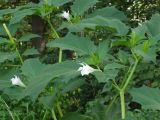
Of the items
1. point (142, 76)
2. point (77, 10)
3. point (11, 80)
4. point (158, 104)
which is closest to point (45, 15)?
point (77, 10)

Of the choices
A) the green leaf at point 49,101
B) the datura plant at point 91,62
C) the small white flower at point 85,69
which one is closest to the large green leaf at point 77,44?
the datura plant at point 91,62

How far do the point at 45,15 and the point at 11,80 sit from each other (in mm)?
277

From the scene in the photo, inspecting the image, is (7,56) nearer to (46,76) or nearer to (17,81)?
(17,81)

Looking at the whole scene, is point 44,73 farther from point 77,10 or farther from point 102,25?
point 77,10

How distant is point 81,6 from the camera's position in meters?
1.79

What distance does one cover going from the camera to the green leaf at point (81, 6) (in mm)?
1777

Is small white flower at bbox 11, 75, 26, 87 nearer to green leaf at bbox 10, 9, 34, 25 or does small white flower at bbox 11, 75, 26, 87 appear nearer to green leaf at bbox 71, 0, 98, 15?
green leaf at bbox 10, 9, 34, 25

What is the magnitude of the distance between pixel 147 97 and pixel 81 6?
554mm

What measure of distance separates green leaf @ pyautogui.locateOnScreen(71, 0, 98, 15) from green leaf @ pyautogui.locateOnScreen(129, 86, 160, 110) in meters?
0.49

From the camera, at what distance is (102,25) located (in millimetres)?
1488

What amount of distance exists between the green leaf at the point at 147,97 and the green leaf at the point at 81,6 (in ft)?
1.61

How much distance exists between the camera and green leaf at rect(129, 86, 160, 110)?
1.35 m

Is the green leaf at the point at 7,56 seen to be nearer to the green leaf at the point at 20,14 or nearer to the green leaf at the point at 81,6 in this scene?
the green leaf at the point at 20,14

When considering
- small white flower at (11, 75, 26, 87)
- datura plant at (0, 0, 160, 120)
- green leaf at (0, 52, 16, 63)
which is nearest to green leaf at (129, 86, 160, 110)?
datura plant at (0, 0, 160, 120)
